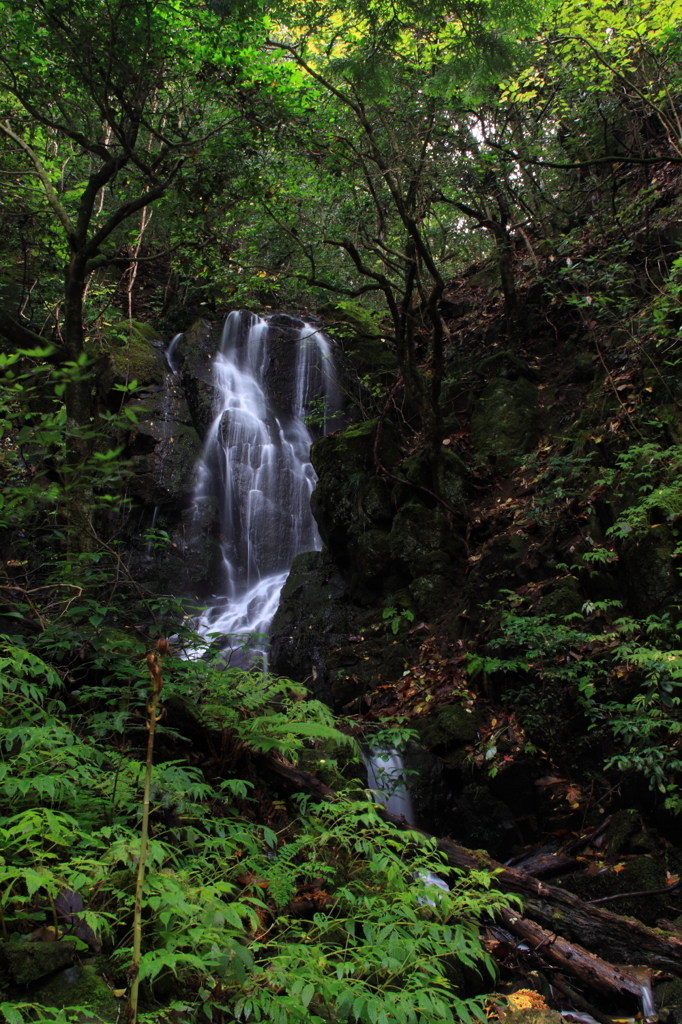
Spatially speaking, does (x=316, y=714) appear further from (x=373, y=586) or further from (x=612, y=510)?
(x=373, y=586)

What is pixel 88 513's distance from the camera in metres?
5.18

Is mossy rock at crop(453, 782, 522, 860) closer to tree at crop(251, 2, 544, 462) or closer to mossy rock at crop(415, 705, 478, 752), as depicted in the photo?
mossy rock at crop(415, 705, 478, 752)

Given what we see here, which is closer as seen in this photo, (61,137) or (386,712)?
(386,712)

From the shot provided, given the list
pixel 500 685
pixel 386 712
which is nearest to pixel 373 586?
pixel 386 712

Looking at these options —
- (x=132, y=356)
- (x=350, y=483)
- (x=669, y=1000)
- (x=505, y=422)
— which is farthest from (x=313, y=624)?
(x=132, y=356)

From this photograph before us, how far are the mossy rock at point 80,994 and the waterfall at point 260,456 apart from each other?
9.02 metres

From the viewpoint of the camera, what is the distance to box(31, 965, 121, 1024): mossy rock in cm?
178

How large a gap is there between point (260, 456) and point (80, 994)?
42.2 ft

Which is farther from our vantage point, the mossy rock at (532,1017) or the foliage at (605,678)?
the foliage at (605,678)

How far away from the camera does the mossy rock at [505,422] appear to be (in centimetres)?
929

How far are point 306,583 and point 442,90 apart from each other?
7.39m

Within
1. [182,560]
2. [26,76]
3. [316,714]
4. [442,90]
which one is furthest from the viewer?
[182,560]

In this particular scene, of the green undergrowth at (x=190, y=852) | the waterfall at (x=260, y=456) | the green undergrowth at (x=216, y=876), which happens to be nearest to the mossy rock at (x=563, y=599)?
the green undergrowth at (x=190, y=852)

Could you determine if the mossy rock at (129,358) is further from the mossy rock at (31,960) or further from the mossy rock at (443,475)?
the mossy rock at (31,960)
